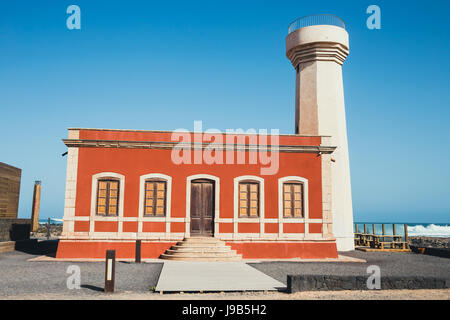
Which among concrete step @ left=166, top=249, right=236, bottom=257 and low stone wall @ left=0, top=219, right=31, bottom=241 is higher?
low stone wall @ left=0, top=219, right=31, bottom=241

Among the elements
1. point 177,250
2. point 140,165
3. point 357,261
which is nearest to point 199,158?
point 140,165

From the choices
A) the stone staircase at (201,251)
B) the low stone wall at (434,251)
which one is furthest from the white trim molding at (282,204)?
the low stone wall at (434,251)

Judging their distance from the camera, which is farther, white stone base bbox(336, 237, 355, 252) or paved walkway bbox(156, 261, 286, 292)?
white stone base bbox(336, 237, 355, 252)

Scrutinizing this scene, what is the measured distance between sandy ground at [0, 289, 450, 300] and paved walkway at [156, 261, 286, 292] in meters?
0.44

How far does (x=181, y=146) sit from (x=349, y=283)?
9215 millimetres

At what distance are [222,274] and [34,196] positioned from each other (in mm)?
19411

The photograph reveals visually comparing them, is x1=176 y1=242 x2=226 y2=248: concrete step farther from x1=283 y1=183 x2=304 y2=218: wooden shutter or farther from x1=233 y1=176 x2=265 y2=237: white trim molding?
x1=283 y1=183 x2=304 y2=218: wooden shutter

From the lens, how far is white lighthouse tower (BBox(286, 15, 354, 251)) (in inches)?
774

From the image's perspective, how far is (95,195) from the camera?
15578 mm

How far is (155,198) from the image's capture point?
52.1 feet

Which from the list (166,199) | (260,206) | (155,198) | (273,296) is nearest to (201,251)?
(166,199)

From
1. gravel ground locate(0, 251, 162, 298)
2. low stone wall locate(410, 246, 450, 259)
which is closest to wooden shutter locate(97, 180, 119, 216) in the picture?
gravel ground locate(0, 251, 162, 298)
